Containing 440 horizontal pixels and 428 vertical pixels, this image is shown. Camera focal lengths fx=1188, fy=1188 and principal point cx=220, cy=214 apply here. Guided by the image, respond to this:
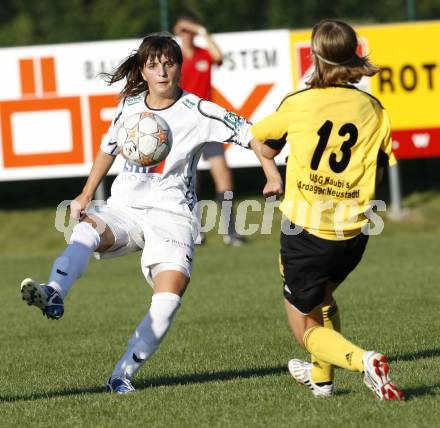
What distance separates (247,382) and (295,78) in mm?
9240

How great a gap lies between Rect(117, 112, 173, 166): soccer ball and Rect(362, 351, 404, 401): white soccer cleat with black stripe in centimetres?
168

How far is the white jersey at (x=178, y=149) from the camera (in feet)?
20.7

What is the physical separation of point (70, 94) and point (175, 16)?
3785mm

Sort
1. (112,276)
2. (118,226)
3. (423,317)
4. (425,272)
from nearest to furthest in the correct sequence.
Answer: (118,226) → (423,317) → (425,272) → (112,276)

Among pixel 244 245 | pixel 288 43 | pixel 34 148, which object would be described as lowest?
pixel 244 245

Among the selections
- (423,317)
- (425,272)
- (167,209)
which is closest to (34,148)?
(425,272)

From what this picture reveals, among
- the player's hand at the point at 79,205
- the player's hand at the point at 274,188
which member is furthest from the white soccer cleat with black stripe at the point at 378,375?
the player's hand at the point at 79,205

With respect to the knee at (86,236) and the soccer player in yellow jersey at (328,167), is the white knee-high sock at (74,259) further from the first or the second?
the soccer player in yellow jersey at (328,167)

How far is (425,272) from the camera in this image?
447 inches

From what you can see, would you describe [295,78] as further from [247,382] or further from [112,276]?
[247,382]

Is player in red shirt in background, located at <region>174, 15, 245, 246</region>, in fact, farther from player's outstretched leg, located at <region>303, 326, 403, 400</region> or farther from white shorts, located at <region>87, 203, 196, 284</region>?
player's outstretched leg, located at <region>303, 326, 403, 400</region>

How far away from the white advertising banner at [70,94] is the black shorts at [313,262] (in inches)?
375

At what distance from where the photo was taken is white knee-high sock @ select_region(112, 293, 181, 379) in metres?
6.01

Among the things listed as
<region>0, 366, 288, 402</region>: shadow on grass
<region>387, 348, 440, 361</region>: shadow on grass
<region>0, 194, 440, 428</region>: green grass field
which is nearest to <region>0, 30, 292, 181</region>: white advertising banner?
<region>0, 194, 440, 428</region>: green grass field
